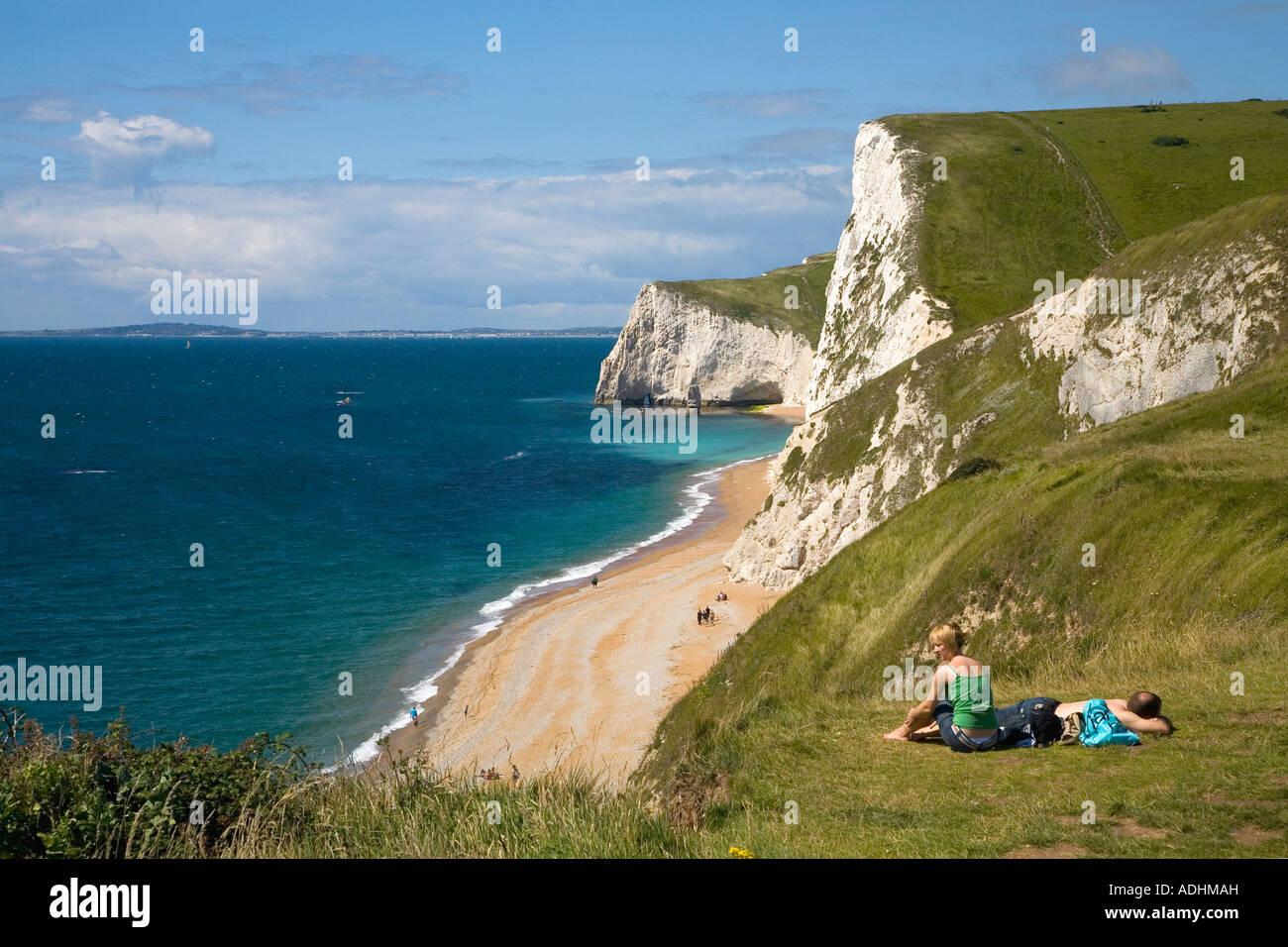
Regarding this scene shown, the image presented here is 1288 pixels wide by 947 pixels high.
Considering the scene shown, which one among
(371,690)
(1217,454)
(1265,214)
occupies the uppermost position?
(1265,214)

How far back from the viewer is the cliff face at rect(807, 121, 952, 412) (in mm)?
66438

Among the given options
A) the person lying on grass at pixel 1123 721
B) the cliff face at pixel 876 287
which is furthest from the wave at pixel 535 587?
the person lying on grass at pixel 1123 721

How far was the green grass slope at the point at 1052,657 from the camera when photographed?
962 cm

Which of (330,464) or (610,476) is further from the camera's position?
(330,464)

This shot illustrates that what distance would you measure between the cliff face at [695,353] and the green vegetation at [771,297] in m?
1.54

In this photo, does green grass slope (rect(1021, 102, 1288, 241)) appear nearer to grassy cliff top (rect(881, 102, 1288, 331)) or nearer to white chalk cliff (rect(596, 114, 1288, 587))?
grassy cliff top (rect(881, 102, 1288, 331))

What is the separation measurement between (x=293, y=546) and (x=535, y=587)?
66.0 feet

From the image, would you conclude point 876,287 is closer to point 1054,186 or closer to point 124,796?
point 1054,186

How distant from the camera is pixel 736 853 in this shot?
8.55 metres

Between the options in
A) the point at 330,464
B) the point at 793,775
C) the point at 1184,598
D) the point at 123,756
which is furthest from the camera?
the point at 330,464

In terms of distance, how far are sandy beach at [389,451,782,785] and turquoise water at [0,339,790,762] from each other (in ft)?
6.97

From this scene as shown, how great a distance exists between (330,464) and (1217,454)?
309 feet
